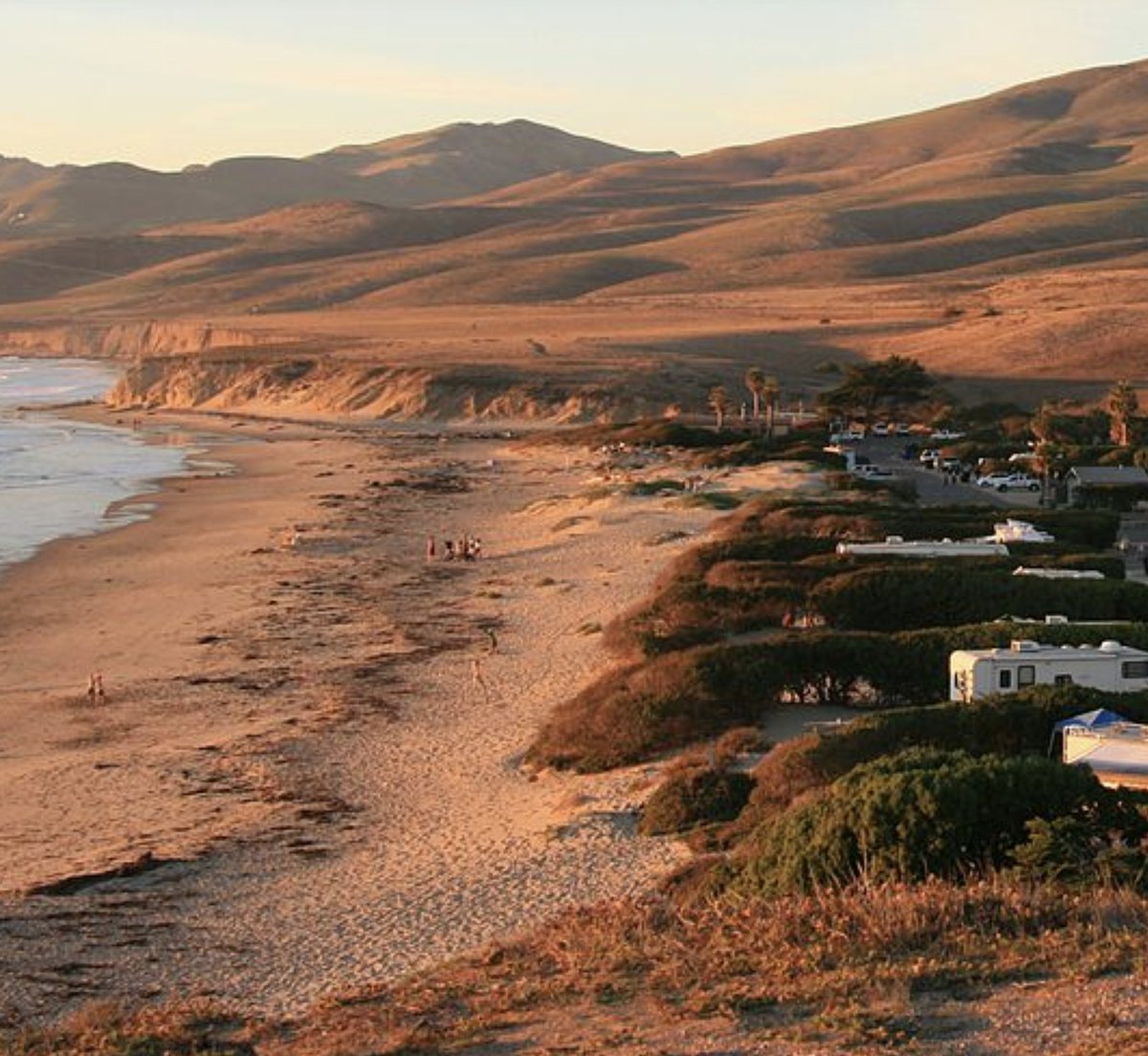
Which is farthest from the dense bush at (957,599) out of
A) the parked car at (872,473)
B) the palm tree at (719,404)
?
the palm tree at (719,404)

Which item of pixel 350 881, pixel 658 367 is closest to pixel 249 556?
pixel 350 881

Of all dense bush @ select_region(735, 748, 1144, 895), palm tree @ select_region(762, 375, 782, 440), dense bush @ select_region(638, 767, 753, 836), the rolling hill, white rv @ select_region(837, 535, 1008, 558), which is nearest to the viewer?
dense bush @ select_region(735, 748, 1144, 895)

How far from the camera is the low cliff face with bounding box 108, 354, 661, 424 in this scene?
284 ft

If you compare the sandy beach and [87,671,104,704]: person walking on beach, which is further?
[87,671,104,704]: person walking on beach

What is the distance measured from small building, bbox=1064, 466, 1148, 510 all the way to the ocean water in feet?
84.6

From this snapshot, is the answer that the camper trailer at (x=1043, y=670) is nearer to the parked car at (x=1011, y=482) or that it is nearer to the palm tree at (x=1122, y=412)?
the parked car at (x=1011, y=482)

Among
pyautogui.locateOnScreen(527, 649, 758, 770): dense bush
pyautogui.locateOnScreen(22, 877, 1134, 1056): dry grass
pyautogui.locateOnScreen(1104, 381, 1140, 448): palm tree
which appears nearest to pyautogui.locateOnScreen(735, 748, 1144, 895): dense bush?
pyautogui.locateOnScreen(22, 877, 1134, 1056): dry grass

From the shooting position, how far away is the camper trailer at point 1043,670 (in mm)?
21203

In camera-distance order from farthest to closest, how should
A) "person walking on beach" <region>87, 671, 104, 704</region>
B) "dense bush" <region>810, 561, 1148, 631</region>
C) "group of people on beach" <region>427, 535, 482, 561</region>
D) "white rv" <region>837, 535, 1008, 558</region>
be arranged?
"group of people on beach" <region>427, 535, 482, 561</region> < "white rv" <region>837, 535, 1008, 558</region> < "person walking on beach" <region>87, 671, 104, 704</region> < "dense bush" <region>810, 561, 1148, 631</region>

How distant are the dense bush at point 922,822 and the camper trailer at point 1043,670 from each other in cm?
596

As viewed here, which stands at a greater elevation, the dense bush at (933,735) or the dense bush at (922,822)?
the dense bush at (922,822)

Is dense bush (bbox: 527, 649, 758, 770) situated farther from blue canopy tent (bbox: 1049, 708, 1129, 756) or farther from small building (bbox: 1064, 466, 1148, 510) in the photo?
small building (bbox: 1064, 466, 1148, 510)

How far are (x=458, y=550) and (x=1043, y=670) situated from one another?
22.5 metres

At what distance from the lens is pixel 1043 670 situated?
21422mm
